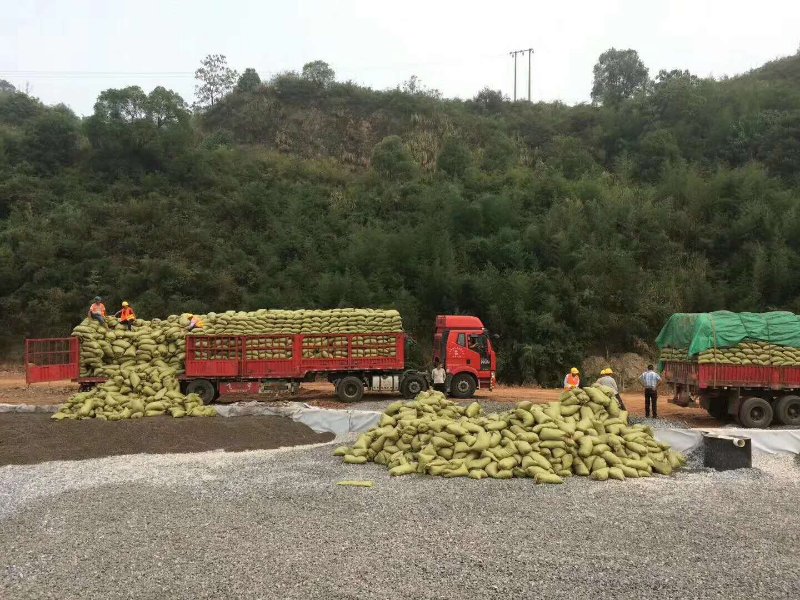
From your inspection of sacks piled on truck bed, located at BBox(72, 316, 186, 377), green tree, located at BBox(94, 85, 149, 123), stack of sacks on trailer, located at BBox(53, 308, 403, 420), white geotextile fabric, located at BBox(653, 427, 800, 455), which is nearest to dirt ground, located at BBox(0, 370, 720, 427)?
stack of sacks on trailer, located at BBox(53, 308, 403, 420)

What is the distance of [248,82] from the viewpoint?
174ft

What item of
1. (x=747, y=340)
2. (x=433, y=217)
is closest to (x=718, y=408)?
(x=747, y=340)

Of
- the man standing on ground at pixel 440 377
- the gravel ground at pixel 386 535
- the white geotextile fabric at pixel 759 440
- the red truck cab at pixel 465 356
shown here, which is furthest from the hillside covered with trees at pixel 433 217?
the gravel ground at pixel 386 535

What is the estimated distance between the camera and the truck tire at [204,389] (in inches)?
701

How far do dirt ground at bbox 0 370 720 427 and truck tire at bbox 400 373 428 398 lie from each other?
2.89 ft

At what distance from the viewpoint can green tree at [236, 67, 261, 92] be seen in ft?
174

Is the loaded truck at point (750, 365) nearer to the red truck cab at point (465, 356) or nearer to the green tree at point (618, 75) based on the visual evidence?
the red truck cab at point (465, 356)

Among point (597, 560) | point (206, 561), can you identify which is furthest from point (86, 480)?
point (597, 560)

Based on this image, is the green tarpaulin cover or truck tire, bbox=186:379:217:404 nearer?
the green tarpaulin cover

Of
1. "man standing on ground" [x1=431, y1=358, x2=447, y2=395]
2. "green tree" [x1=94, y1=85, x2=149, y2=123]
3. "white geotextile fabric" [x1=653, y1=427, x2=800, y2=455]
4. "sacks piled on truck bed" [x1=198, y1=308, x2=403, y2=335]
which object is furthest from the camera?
"green tree" [x1=94, y1=85, x2=149, y2=123]

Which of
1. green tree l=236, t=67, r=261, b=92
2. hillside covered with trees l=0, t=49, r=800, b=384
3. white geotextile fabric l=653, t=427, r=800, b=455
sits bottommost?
white geotextile fabric l=653, t=427, r=800, b=455

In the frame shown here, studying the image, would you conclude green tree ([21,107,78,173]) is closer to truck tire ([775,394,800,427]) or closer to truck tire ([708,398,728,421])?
truck tire ([708,398,728,421])

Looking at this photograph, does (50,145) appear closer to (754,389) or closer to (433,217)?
(433,217)

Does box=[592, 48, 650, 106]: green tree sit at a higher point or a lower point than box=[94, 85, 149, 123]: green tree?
higher
